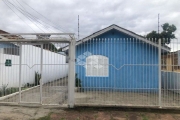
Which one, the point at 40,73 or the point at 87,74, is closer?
the point at 40,73

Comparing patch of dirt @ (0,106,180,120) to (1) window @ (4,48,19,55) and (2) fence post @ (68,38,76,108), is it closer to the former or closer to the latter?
(2) fence post @ (68,38,76,108)

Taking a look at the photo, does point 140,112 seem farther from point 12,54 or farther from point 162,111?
point 12,54

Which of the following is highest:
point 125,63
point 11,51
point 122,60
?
point 11,51

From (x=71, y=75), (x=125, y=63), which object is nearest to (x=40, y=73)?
(x=71, y=75)

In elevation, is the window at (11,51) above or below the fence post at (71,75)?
above

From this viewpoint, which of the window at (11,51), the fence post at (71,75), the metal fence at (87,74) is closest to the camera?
the fence post at (71,75)

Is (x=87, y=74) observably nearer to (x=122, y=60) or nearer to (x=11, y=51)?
(x=11, y=51)

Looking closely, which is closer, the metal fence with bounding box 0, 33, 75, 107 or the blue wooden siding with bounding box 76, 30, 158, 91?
the metal fence with bounding box 0, 33, 75, 107

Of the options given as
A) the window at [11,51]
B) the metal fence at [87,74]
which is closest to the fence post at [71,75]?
the metal fence at [87,74]

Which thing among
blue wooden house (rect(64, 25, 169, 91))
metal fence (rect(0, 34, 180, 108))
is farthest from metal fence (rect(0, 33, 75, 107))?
blue wooden house (rect(64, 25, 169, 91))

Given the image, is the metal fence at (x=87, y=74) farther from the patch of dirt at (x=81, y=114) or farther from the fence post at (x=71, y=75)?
the patch of dirt at (x=81, y=114)

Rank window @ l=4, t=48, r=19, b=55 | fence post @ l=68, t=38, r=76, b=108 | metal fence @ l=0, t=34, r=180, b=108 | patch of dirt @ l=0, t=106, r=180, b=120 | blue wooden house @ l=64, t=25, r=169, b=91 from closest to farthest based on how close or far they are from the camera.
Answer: patch of dirt @ l=0, t=106, r=180, b=120 < fence post @ l=68, t=38, r=76, b=108 < metal fence @ l=0, t=34, r=180, b=108 < window @ l=4, t=48, r=19, b=55 < blue wooden house @ l=64, t=25, r=169, b=91

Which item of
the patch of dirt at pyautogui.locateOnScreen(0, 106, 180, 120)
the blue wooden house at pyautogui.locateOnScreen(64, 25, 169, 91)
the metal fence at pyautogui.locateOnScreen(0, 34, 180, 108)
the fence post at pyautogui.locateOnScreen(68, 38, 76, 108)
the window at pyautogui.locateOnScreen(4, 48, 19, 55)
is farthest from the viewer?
the blue wooden house at pyautogui.locateOnScreen(64, 25, 169, 91)

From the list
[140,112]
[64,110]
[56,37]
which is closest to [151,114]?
[140,112]
